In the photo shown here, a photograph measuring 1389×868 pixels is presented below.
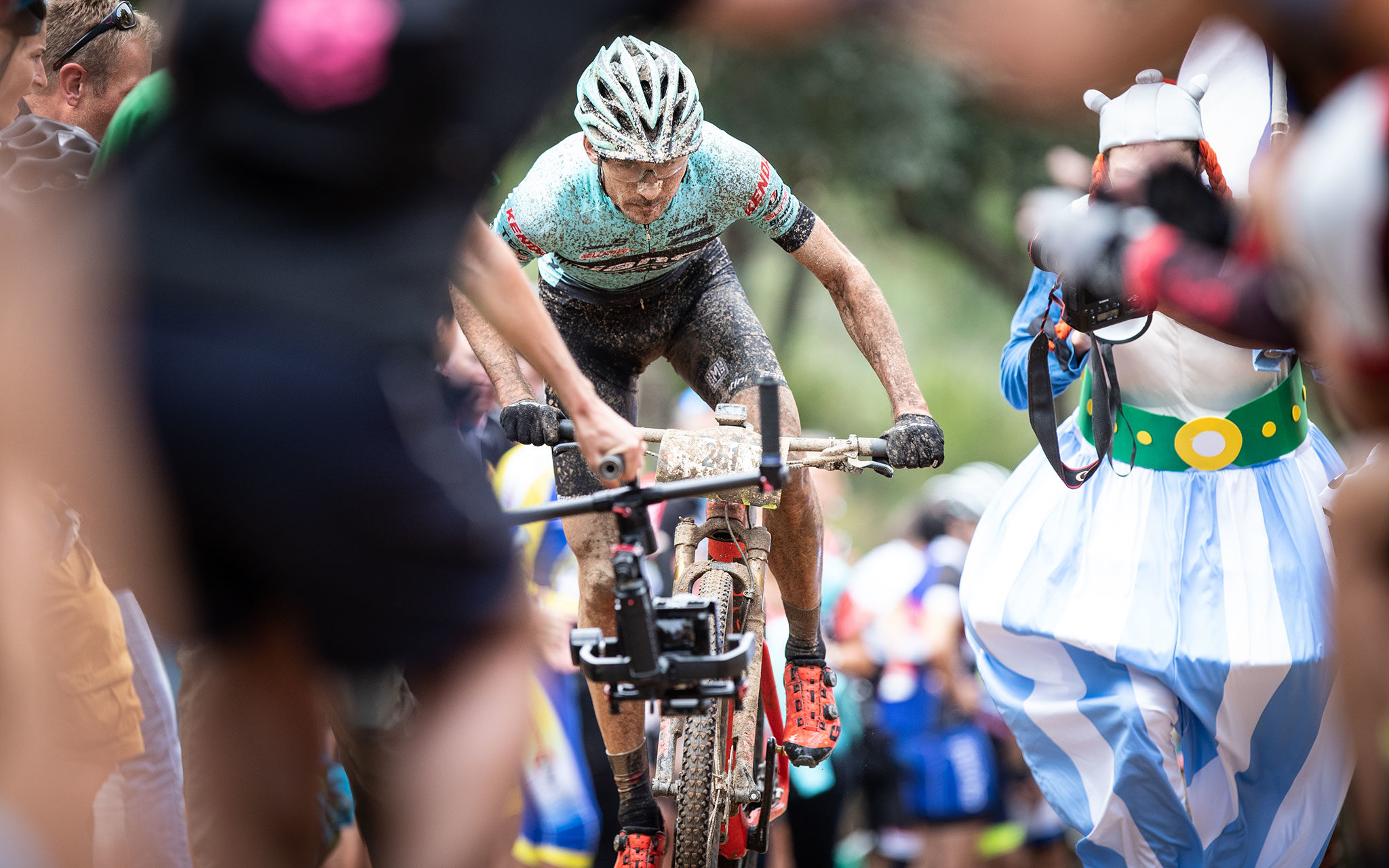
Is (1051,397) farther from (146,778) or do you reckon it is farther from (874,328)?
(146,778)

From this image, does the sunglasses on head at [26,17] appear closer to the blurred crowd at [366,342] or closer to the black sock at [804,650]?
the blurred crowd at [366,342]

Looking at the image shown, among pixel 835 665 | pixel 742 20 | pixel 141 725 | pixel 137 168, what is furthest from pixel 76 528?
pixel 835 665

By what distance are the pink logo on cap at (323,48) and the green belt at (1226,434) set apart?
9.73 feet

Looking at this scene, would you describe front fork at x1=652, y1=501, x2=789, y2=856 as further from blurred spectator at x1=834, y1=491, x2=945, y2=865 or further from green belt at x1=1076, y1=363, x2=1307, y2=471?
blurred spectator at x1=834, y1=491, x2=945, y2=865

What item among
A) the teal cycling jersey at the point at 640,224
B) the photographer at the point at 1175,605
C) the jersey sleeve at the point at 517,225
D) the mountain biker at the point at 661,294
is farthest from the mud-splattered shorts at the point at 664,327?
the photographer at the point at 1175,605

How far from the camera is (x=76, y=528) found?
3.45 metres

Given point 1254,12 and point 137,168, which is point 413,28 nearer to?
point 137,168

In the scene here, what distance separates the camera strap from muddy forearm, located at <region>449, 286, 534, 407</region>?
161 cm

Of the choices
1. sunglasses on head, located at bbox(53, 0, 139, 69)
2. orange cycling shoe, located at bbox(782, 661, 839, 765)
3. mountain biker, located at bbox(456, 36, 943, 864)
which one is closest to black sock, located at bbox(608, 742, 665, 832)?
mountain biker, located at bbox(456, 36, 943, 864)

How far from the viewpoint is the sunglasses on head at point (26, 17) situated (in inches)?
117

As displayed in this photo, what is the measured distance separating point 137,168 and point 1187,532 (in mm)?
3371

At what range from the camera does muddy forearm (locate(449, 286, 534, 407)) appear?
13.6ft

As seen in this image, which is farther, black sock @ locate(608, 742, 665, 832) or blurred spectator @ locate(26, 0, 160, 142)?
black sock @ locate(608, 742, 665, 832)

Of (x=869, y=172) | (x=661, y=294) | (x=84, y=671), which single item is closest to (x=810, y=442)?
(x=661, y=294)
